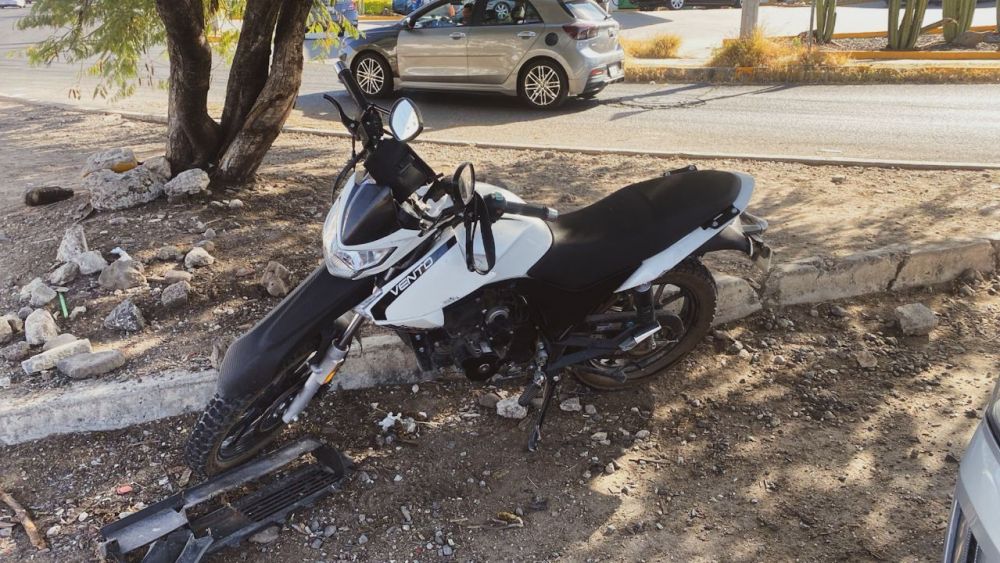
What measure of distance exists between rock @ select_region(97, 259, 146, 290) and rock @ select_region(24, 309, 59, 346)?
45cm

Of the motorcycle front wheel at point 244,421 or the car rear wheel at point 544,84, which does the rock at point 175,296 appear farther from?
the car rear wheel at point 544,84

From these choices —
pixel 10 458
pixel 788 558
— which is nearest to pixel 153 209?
pixel 10 458

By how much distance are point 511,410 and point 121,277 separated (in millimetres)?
2614

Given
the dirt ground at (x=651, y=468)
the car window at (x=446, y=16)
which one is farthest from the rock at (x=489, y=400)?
the car window at (x=446, y=16)

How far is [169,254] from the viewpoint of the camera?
5121mm

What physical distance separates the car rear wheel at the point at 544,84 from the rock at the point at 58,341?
819 centimetres

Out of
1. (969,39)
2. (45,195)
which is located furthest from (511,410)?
(969,39)

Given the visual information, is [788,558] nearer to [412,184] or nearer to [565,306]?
[565,306]

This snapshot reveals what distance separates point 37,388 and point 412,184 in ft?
7.84

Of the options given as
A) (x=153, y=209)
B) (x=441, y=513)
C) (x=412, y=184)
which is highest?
(x=412, y=184)

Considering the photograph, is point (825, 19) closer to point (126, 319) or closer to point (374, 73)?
point (374, 73)

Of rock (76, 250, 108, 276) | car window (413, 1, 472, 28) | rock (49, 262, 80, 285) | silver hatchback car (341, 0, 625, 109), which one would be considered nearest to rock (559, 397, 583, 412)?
rock (76, 250, 108, 276)

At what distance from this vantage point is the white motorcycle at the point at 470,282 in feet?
9.32

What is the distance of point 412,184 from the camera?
9.24 ft
